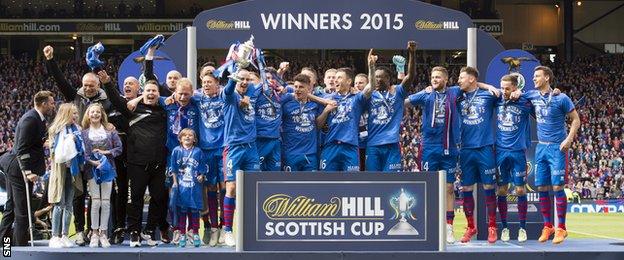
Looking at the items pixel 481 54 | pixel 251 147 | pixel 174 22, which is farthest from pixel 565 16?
pixel 251 147

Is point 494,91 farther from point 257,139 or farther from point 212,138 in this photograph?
point 212,138

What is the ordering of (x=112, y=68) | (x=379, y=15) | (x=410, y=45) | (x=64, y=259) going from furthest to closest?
(x=112, y=68) → (x=379, y=15) → (x=410, y=45) → (x=64, y=259)

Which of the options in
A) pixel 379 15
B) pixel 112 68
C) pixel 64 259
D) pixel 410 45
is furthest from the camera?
pixel 112 68

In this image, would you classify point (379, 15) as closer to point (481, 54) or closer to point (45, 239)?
point (481, 54)

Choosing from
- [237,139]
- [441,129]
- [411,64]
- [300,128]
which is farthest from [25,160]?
[441,129]

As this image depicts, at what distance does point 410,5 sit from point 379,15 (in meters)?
0.41

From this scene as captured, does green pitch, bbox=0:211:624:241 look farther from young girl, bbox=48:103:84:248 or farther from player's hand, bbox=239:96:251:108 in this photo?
player's hand, bbox=239:96:251:108

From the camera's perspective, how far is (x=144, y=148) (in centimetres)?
1138

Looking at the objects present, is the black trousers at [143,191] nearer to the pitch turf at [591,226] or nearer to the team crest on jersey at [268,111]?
the team crest on jersey at [268,111]

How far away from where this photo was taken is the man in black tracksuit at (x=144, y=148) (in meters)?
11.4

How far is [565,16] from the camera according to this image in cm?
4344

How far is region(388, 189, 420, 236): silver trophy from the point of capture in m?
10.7

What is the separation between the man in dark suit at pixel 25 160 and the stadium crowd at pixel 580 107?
17913 millimetres

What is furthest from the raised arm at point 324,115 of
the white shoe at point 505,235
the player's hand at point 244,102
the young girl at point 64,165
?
the young girl at point 64,165
